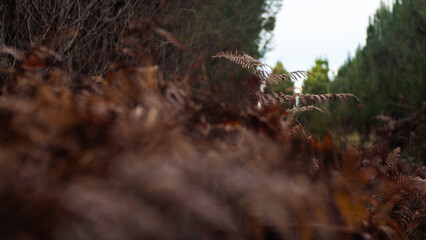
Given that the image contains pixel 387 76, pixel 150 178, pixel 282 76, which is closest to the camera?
pixel 150 178

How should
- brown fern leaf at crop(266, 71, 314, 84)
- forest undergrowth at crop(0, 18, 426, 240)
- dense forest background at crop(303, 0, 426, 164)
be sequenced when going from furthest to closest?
1. dense forest background at crop(303, 0, 426, 164)
2. brown fern leaf at crop(266, 71, 314, 84)
3. forest undergrowth at crop(0, 18, 426, 240)

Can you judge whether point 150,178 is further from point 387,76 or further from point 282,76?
point 387,76

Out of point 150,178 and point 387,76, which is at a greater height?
point 387,76

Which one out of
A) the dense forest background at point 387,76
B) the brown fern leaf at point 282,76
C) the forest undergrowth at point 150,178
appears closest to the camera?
the forest undergrowth at point 150,178

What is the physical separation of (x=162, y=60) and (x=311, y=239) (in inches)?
227

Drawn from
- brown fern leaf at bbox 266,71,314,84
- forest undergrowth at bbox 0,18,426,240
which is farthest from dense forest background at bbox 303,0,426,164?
forest undergrowth at bbox 0,18,426,240

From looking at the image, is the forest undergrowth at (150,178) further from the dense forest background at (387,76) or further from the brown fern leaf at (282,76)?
the dense forest background at (387,76)

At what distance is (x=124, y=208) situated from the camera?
672 millimetres

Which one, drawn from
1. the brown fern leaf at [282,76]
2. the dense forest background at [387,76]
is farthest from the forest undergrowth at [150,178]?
the dense forest background at [387,76]

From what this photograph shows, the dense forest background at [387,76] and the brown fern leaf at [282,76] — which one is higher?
the dense forest background at [387,76]

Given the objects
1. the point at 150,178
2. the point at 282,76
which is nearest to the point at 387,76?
the point at 282,76

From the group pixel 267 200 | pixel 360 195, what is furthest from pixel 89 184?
pixel 360 195

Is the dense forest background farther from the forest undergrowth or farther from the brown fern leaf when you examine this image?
the forest undergrowth

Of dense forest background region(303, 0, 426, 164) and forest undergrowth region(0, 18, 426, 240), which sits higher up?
dense forest background region(303, 0, 426, 164)
